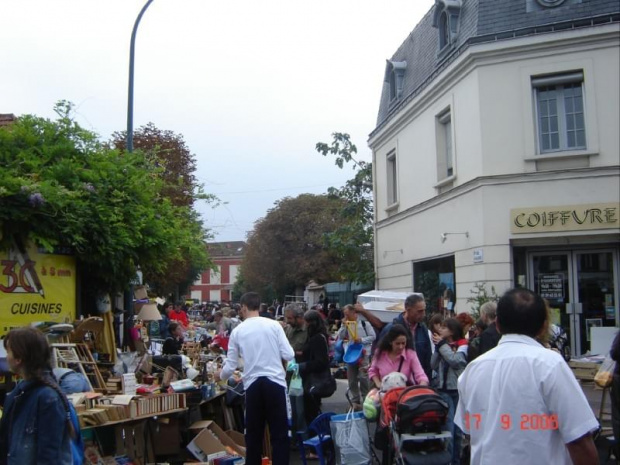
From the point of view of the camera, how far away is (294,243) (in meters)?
44.2

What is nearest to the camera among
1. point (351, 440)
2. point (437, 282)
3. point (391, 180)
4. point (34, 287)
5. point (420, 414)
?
point (420, 414)

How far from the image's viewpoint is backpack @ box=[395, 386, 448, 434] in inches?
223

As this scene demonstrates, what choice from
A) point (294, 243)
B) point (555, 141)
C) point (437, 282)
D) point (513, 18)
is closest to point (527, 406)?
point (555, 141)

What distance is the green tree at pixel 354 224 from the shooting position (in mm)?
21953

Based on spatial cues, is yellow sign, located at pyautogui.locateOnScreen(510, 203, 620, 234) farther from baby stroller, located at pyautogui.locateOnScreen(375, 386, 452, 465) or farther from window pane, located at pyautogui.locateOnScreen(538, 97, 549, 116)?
baby stroller, located at pyautogui.locateOnScreen(375, 386, 452, 465)

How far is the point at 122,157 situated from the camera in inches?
380

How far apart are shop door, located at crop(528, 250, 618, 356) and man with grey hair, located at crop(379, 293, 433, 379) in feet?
23.0

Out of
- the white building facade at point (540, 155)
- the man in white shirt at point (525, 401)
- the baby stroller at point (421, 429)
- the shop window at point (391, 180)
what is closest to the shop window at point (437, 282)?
the white building facade at point (540, 155)

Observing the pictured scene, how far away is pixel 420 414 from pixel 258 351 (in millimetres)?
1731

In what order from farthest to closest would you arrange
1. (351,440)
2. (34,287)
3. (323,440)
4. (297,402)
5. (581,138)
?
(581,138) < (297,402) < (34,287) < (323,440) < (351,440)

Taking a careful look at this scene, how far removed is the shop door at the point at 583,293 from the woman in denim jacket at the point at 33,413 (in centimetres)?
1174

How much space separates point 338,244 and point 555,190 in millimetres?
9425

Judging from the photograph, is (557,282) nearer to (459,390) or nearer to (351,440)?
(351,440)

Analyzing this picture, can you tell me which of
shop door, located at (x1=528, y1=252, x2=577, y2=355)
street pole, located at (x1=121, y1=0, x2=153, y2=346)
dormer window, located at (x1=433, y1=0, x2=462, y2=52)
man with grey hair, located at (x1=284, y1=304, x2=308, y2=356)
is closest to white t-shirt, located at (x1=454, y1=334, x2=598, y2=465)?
man with grey hair, located at (x1=284, y1=304, x2=308, y2=356)
